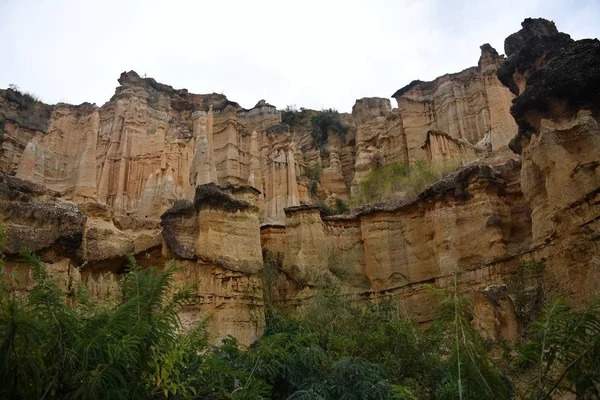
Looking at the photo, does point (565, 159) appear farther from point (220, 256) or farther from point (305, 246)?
point (220, 256)

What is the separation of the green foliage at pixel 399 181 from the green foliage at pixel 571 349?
14.4m

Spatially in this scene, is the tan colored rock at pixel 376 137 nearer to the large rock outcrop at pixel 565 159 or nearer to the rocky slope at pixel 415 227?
the rocky slope at pixel 415 227

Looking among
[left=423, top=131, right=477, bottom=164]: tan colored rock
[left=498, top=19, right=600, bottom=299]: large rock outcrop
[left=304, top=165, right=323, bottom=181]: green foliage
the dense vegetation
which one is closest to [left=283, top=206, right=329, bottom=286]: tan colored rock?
[left=498, top=19, right=600, bottom=299]: large rock outcrop

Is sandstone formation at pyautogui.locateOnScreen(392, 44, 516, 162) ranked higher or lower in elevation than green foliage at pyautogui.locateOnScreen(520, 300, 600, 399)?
higher

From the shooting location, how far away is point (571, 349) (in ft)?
18.1

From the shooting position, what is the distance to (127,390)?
16.6 ft

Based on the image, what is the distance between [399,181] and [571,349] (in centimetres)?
2230

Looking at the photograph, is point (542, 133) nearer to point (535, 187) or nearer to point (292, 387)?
point (535, 187)

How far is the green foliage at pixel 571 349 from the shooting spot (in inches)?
201

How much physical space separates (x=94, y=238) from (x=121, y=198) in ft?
76.7

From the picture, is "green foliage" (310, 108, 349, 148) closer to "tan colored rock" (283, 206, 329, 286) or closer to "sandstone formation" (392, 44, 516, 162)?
"sandstone formation" (392, 44, 516, 162)

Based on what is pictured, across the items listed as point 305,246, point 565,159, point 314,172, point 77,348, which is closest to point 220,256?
point 305,246

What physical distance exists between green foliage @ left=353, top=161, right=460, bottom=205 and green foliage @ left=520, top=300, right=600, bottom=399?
14.4m

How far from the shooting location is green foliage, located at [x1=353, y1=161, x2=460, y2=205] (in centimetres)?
2295
